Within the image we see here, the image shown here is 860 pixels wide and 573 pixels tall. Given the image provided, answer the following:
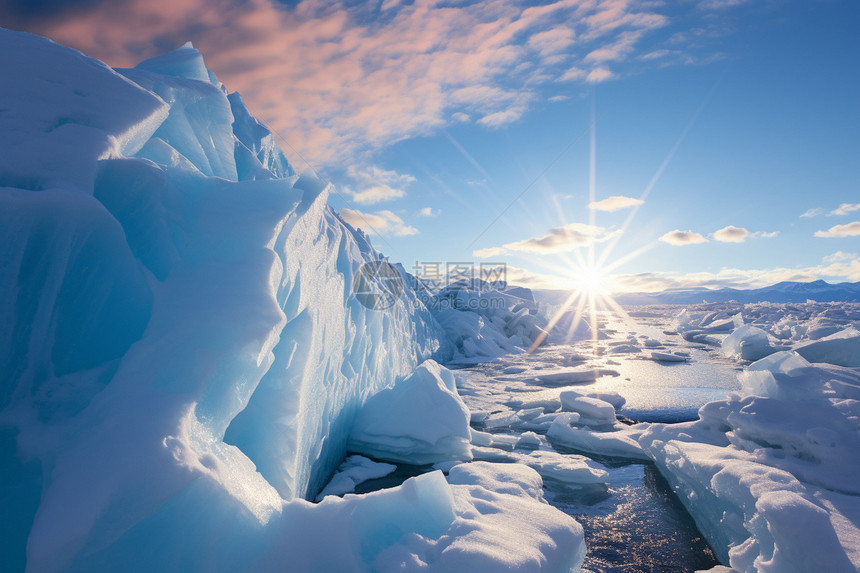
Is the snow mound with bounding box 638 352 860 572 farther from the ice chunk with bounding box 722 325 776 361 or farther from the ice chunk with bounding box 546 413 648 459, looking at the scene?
the ice chunk with bounding box 722 325 776 361

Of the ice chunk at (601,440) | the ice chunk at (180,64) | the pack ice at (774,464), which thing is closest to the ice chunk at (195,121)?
the ice chunk at (180,64)

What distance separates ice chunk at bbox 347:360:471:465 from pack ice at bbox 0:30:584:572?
6.25 ft

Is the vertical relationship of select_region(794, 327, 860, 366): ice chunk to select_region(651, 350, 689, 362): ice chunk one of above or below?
above

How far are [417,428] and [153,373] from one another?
3400 mm

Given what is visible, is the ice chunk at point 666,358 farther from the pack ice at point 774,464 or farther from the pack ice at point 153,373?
the pack ice at point 153,373

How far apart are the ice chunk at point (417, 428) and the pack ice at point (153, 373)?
6.25ft

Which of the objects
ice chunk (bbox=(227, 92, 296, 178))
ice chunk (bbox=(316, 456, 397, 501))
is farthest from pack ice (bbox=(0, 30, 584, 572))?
ice chunk (bbox=(227, 92, 296, 178))

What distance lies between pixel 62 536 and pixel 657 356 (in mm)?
15321

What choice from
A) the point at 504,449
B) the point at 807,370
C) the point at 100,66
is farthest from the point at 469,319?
the point at 100,66

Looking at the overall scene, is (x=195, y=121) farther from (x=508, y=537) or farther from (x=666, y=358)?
(x=666, y=358)

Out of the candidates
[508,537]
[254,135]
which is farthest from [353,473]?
[254,135]

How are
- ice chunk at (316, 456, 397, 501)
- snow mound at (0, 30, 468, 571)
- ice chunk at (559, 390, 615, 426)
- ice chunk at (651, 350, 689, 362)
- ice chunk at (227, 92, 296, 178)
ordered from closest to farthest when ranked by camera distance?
snow mound at (0, 30, 468, 571) → ice chunk at (316, 456, 397, 501) → ice chunk at (227, 92, 296, 178) → ice chunk at (559, 390, 615, 426) → ice chunk at (651, 350, 689, 362)

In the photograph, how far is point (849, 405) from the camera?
3.49 m

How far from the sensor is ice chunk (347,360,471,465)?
15.8ft
